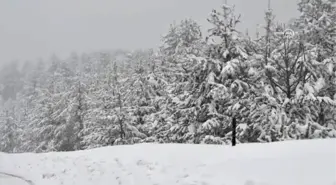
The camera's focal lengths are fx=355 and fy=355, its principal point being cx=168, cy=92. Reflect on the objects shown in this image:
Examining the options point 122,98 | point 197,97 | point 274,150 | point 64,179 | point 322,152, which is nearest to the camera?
point 322,152

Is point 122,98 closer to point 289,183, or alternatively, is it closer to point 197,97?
point 197,97

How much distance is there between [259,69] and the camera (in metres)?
17.6

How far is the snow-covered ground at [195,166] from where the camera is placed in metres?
7.62

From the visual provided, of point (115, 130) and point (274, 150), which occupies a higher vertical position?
point (274, 150)

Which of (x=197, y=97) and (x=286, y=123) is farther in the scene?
(x=197, y=97)

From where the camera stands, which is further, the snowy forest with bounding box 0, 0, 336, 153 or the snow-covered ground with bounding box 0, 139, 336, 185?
the snowy forest with bounding box 0, 0, 336, 153

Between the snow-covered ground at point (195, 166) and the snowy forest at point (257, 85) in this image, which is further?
the snowy forest at point (257, 85)

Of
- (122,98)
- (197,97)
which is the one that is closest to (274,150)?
(197,97)

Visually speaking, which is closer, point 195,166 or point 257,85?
point 195,166

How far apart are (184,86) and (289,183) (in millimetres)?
12106

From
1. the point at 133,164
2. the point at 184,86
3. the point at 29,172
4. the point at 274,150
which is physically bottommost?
the point at 29,172

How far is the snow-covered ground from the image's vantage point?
762cm

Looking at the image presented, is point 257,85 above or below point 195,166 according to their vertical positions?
above

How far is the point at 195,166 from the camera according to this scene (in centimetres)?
934
